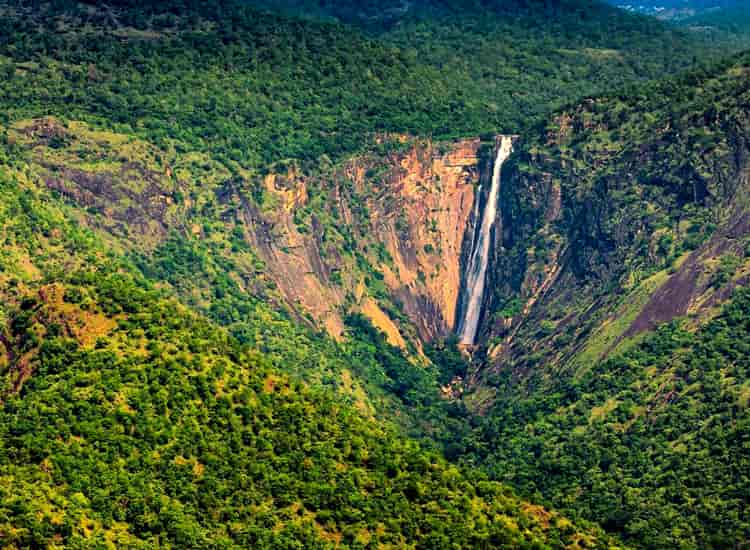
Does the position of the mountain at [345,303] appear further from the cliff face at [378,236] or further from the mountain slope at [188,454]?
the cliff face at [378,236]

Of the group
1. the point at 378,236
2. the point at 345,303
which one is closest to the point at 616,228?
the point at 378,236

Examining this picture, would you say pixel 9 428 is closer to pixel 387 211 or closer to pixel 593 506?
pixel 593 506

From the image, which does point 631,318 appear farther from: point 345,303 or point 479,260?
point 479,260

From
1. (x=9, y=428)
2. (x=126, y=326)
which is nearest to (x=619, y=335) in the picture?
(x=126, y=326)

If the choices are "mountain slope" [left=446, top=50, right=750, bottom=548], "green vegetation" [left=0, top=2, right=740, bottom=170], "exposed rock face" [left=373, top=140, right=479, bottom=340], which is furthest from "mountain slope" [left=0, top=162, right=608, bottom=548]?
"exposed rock face" [left=373, top=140, right=479, bottom=340]

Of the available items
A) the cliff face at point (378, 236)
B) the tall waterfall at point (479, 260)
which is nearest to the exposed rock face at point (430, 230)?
the cliff face at point (378, 236)
